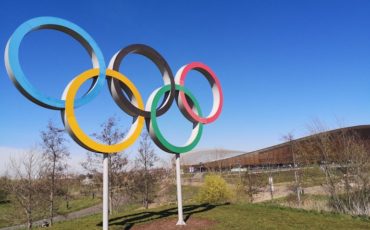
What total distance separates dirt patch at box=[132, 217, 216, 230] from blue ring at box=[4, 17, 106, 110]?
156 inches

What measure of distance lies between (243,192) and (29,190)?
12233 mm

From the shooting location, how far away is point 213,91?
12336 mm

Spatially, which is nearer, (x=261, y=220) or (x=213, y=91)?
(x=261, y=220)

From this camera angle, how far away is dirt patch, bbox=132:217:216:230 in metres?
9.69

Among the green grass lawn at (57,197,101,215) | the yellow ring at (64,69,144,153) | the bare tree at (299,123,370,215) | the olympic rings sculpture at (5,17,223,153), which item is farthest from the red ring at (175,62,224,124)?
the green grass lawn at (57,197,101,215)

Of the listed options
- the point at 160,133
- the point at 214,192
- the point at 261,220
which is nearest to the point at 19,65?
the point at 160,133

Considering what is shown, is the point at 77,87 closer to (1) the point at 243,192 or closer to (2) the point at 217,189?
(2) the point at 217,189

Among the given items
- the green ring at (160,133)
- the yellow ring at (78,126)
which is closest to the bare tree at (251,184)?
the green ring at (160,133)

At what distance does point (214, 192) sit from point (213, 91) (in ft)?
23.5

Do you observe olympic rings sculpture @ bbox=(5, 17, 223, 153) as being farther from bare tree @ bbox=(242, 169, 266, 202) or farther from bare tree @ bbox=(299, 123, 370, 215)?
bare tree @ bbox=(242, 169, 266, 202)

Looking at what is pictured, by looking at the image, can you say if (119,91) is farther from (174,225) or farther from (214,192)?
(214,192)

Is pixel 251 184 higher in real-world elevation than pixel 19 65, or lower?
lower

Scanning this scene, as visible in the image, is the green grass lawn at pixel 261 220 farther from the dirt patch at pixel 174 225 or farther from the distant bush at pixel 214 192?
the distant bush at pixel 214 192

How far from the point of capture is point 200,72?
1215 centimetres
